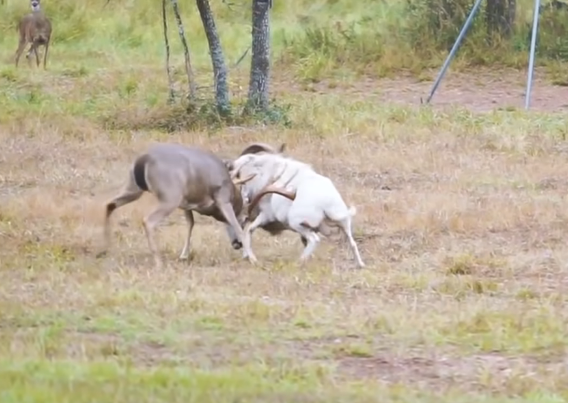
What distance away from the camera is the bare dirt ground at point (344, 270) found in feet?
22.9

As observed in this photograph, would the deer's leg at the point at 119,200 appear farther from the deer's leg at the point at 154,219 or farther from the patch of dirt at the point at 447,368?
the patch of dirt at the point at 447,368

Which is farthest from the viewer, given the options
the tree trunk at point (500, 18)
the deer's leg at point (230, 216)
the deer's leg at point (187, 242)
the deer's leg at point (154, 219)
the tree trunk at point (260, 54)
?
the tree trunk at point (500, 18)

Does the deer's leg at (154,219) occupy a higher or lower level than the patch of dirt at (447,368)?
lower

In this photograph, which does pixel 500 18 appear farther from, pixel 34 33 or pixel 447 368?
pixel 447 368

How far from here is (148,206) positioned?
1185 centimetres

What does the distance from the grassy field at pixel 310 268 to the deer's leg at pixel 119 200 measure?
0.12 m

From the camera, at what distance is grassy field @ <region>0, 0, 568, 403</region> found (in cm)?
643

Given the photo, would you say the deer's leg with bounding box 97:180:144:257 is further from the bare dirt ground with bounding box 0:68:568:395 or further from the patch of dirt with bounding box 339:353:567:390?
the patch of dirt with bounding box 339:353:567:390

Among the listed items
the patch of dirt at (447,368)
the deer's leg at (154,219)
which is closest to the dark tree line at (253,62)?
the deer's leg at (154,219)

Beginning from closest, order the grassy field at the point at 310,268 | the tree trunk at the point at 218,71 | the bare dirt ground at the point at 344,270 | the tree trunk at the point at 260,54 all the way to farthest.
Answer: the grassy field at the point at 310,268
the bare dirt ground at the point at 344,270
the tree trunk at the point at 218,71
the tree trunk at the point at 260,54

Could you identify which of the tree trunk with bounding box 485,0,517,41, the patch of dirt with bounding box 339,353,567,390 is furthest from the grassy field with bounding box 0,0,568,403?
the tree trunk with bounding box 485,0,517,41

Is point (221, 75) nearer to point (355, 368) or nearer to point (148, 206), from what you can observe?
point (148, 206)

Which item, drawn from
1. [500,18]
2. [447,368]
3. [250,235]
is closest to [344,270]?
[250,235]

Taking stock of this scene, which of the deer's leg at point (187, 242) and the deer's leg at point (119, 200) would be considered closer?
the deer's leg at point (187, 242)
